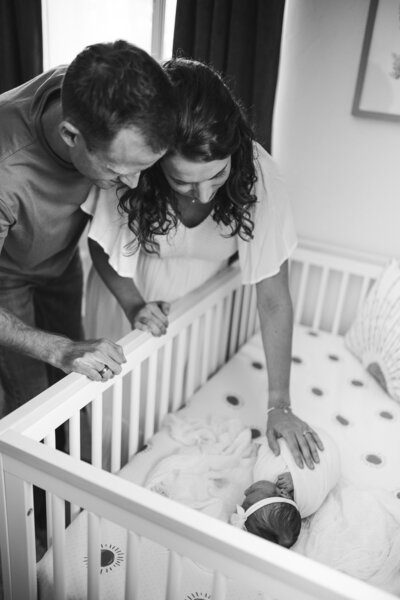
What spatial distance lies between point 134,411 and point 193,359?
0.33 meters

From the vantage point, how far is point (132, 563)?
2.96 ft

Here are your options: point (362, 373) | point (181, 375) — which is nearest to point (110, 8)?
point (181, 375)

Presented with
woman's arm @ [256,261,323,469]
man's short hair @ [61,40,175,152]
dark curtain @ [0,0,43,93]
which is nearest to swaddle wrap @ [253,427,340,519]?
woman's arm @ [256,261,323,469]

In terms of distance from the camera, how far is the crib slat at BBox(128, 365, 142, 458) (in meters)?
1.35

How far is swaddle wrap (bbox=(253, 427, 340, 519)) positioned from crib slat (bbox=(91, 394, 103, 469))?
1.21 feet

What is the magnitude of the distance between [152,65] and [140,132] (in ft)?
0.38

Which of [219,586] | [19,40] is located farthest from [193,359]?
[19,40]

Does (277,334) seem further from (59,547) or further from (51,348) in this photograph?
(59,547)

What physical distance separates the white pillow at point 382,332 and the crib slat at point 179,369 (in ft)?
2.10

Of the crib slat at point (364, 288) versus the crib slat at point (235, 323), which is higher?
the crib slat at point (364, 288)

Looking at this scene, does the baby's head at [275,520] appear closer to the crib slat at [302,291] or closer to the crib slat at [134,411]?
the crib slat at [134,411]

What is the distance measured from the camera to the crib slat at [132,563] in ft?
2.88

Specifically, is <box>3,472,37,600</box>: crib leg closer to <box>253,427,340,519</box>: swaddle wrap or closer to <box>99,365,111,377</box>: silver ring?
<box>99,365,111,377</box>: silver ring

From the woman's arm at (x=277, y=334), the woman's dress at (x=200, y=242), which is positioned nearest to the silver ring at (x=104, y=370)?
the woman's dress at (x=200, y=242)
